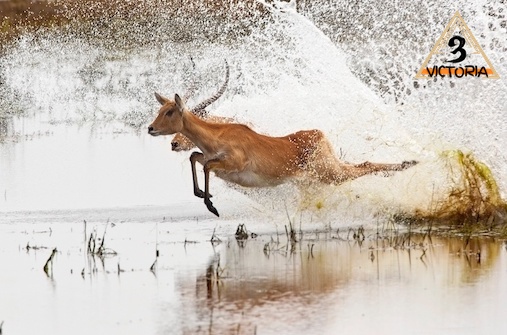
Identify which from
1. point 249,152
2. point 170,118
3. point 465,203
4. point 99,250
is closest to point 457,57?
point 465,203

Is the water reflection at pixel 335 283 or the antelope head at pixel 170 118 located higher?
the antelope head at pixel 170 118

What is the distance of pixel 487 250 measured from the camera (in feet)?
33.8

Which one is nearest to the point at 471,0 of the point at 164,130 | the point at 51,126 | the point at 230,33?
the point at 164,130

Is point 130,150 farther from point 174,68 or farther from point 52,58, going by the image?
point 52,58

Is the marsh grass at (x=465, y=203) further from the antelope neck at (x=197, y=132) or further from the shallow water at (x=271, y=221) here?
the antelope neck at (x=197, y=132)

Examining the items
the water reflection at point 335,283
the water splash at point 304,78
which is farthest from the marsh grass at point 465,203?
the water reflection at point 335,283

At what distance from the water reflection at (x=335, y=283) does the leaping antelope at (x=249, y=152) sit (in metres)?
1.26

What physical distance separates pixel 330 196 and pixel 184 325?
513cm

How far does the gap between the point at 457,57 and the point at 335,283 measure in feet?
22.7

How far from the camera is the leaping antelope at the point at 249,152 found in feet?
40.3

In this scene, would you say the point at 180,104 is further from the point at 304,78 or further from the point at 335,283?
the point at 304,78

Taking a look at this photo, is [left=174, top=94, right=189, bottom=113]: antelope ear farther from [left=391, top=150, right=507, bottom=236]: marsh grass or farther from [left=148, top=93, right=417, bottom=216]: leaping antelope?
[left=391, top=150, right=507, bottom=236]: marsh grass

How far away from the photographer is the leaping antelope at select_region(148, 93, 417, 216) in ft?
40.3

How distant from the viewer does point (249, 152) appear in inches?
488
